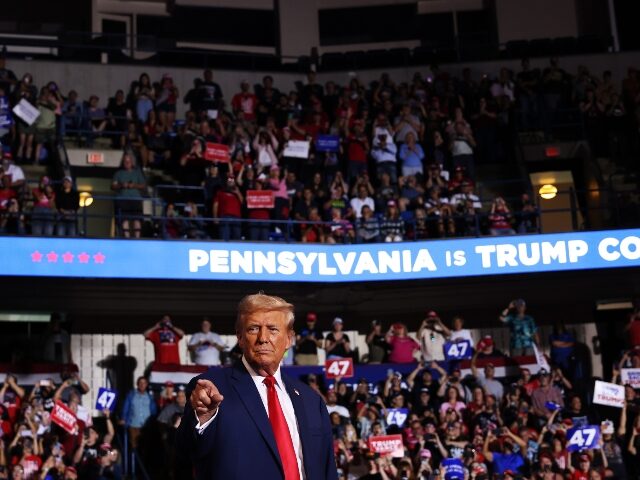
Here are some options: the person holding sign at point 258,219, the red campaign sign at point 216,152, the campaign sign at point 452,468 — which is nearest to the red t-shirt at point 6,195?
the red campaign sign at point 216,152

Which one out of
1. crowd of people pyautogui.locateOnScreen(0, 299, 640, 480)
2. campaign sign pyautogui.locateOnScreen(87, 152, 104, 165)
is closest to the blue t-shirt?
crowd of people pyautogui.locateOnScreen(0, 299, 640, 480)

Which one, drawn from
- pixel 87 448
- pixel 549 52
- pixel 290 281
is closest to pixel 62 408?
pixel 87 448

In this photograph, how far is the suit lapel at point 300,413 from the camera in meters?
4.68

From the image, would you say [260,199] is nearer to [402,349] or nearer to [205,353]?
A: [205,353]

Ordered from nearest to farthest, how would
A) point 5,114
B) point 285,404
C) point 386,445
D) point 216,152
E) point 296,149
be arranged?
point 285,404, point 386,445, point 216,152, point 5,114, point 296,149

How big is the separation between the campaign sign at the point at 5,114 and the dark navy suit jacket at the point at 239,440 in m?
17.8

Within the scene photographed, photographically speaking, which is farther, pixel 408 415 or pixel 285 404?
pixel 408 415

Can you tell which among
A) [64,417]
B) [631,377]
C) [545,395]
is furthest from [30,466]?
[631,377]

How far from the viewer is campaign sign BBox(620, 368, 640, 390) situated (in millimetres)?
18594

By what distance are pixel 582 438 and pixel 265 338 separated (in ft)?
42.8

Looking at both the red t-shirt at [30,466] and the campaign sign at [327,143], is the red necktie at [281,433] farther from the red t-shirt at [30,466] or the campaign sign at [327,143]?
the campaign sign at [327,143]

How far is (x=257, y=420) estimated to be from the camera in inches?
182

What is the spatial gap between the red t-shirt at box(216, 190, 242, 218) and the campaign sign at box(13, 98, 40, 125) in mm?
3986

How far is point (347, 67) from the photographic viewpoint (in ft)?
91.5
